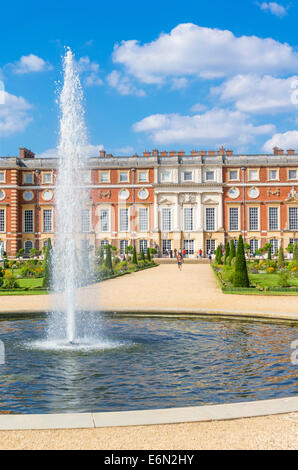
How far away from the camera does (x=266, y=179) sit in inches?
1890

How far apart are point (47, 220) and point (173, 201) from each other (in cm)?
1238

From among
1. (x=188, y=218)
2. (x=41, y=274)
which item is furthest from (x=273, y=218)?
(x=41, y=274)

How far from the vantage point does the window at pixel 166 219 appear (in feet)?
160

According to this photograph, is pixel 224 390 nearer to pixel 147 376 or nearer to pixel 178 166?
pixel 147 376

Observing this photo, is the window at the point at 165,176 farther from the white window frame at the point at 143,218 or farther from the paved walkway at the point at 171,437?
the paved walkway at the point at 171,437

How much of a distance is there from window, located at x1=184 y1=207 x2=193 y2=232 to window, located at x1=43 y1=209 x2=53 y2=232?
1299 centimetres

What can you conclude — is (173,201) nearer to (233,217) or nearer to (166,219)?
(166,219)

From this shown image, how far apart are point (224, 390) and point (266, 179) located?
43521mm

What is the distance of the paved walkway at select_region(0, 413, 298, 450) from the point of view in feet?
13.6

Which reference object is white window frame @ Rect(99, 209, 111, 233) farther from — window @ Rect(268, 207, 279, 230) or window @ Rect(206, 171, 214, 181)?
window @ Rect(268, 207, 279, 230)

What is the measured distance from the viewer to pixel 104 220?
49.5m

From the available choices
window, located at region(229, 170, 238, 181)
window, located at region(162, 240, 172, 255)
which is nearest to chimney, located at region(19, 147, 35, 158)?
window, located at region(162, 240, 172, 255)

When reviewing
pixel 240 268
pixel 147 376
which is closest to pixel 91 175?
pixel 240 268

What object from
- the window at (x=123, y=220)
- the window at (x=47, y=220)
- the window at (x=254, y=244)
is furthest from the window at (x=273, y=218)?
the window at (x=47, y=220)
